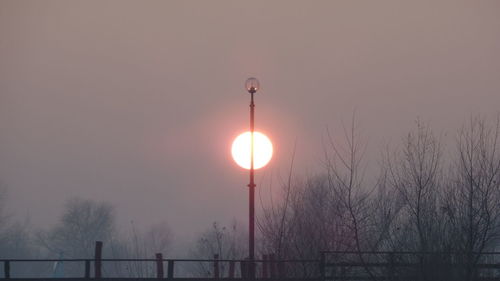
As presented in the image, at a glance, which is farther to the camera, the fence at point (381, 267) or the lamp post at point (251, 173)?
the lamp post at point (251, 173)

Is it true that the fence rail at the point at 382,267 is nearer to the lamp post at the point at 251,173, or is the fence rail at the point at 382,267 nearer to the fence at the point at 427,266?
the fence at the point at 427,266

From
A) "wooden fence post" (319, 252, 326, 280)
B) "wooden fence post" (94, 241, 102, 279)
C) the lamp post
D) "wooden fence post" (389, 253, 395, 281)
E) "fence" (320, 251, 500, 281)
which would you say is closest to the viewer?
"fence" (320, 251, 500, 281)

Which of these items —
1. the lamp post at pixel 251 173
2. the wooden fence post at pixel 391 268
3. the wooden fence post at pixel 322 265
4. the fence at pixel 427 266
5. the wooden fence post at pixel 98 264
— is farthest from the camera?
the wooden fence post at pixel 98 264

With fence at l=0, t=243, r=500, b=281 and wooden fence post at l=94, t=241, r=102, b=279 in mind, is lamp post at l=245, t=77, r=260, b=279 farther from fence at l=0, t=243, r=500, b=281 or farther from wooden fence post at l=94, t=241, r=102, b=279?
wooden fence post at l=94, t=241, r=102, b=279

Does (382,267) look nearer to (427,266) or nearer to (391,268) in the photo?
(391,268)

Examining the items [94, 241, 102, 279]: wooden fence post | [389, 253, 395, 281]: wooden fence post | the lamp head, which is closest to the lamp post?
the lamp head

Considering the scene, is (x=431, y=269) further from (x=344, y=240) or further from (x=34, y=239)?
(x=34, y=239)

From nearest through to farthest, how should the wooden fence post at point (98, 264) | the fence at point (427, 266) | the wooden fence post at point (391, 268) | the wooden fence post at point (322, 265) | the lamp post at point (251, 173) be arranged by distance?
the fence at point (427, 266)
the wooden fence post at point (391, 268)
the wooden fence post at point (322, 265)
the lamp post at point (251, 173)
the wooden fence post at point (98, 264)

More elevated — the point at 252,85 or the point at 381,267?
the point at 252,85

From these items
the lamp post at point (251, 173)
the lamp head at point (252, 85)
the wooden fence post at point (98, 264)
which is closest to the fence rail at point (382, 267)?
the wooden fence post at point (98, 264)

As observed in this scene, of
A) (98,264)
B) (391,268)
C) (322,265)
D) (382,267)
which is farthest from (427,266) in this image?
(98,264)

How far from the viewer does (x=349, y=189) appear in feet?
68.7

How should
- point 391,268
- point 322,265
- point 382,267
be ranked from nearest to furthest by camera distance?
point 391,268 → point 382,267 → point 322,265

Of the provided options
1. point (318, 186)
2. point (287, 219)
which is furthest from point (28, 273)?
point (287, 219)
